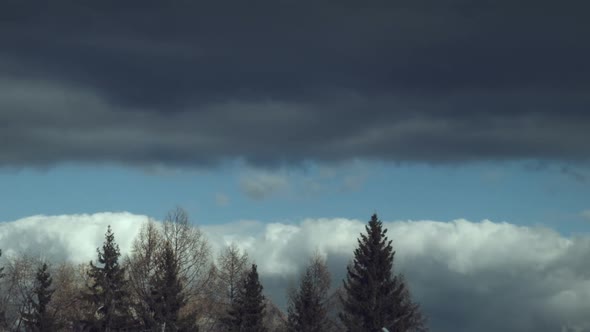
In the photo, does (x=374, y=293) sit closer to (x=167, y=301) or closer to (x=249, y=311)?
(x=249, y=311)

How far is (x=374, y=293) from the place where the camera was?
274 feet

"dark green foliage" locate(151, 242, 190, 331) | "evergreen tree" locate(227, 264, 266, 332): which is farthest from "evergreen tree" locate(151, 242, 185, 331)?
"evergreen tree" locate(227, 264, 266, 332)

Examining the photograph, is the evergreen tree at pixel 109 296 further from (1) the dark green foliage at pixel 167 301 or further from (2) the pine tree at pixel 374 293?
(2) the pine tree at pixel 374 293

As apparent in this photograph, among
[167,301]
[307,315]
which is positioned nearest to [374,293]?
[307,315]

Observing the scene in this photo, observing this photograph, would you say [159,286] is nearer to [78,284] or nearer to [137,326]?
[137,326]

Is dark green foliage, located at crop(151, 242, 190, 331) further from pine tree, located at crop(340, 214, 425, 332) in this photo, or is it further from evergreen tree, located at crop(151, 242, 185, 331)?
pine tree, located at crop(340, 214, 425, 332)

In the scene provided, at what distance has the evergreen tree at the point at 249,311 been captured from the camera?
86.2m

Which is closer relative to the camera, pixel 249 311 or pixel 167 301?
pixel 249 311

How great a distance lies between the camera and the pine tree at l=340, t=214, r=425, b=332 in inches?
3268

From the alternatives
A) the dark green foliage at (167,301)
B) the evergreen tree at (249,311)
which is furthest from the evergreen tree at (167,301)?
the evergreen tree at (249,311)

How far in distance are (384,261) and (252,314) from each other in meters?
13.7

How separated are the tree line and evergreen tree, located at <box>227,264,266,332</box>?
0.10m

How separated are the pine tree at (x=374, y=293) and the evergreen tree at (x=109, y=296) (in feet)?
84.3

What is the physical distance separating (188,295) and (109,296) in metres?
9.70
